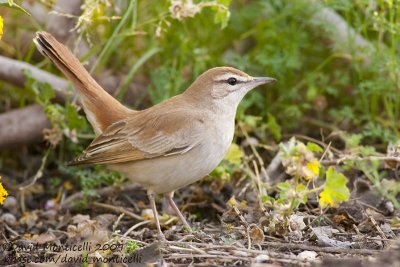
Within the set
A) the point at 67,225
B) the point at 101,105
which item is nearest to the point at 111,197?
the point at 67,225

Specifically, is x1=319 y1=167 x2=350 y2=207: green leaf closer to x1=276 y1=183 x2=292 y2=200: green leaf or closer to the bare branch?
x1=276 y1=183 x2=292 y2=200: green leaf

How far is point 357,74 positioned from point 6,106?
3758mm

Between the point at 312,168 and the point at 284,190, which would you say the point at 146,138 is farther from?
the point at 312,168

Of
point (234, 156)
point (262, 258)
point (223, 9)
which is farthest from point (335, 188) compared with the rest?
point (223, 9)

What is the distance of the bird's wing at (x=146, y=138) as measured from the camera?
18.7ft

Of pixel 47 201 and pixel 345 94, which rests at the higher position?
pixel 345 94

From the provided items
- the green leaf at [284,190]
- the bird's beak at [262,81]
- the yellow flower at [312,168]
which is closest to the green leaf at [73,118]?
the bird's beak at [262,81]

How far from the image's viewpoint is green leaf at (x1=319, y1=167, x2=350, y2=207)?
4.82 m

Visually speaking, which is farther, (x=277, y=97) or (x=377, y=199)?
(x=277, y=97)

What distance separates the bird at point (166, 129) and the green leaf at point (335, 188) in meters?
1.05

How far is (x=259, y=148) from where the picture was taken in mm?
7426

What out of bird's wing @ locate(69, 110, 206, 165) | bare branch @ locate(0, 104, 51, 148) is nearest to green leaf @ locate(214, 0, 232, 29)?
bird's wing @ locate(69, 110, 206, 165)

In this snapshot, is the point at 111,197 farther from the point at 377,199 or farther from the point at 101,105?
the point at 377,199

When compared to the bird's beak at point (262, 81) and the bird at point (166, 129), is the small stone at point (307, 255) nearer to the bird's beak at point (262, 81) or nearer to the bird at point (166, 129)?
the bird at point (166, 129)
